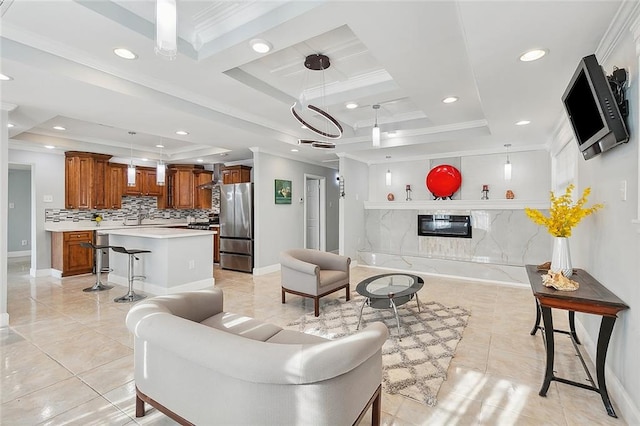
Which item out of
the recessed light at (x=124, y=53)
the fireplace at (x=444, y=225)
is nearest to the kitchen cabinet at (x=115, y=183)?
Result: the recessed light at (x=124, y=53)

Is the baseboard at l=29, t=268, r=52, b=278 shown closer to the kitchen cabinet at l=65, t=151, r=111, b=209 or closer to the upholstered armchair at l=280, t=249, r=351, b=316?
the kitchen cabinet at l=65, t=151, r=111, b=209

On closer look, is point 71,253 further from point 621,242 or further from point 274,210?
point 621,242

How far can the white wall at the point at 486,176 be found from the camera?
548 cm

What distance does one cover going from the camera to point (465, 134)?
4.90 m

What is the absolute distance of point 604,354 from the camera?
196 cm

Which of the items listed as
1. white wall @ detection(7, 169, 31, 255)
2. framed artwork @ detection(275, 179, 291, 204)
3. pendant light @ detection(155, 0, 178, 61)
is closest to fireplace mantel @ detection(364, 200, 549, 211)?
framed artwork @ detection(275, 179, 291, 204)

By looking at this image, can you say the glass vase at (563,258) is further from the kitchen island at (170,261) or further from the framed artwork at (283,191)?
the framed artwork at (283,191)

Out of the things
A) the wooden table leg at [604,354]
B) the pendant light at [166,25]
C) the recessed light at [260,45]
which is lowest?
the wooden table leg at [604,354]

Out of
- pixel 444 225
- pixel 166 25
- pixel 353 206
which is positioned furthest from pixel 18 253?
pixel 444 225

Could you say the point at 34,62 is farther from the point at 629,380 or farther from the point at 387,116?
the point at 629,380

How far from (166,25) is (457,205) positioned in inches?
229

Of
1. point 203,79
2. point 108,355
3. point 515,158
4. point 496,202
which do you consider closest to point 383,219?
point 496,202

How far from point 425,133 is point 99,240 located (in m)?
6.64

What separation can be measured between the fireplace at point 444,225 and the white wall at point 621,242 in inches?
137
